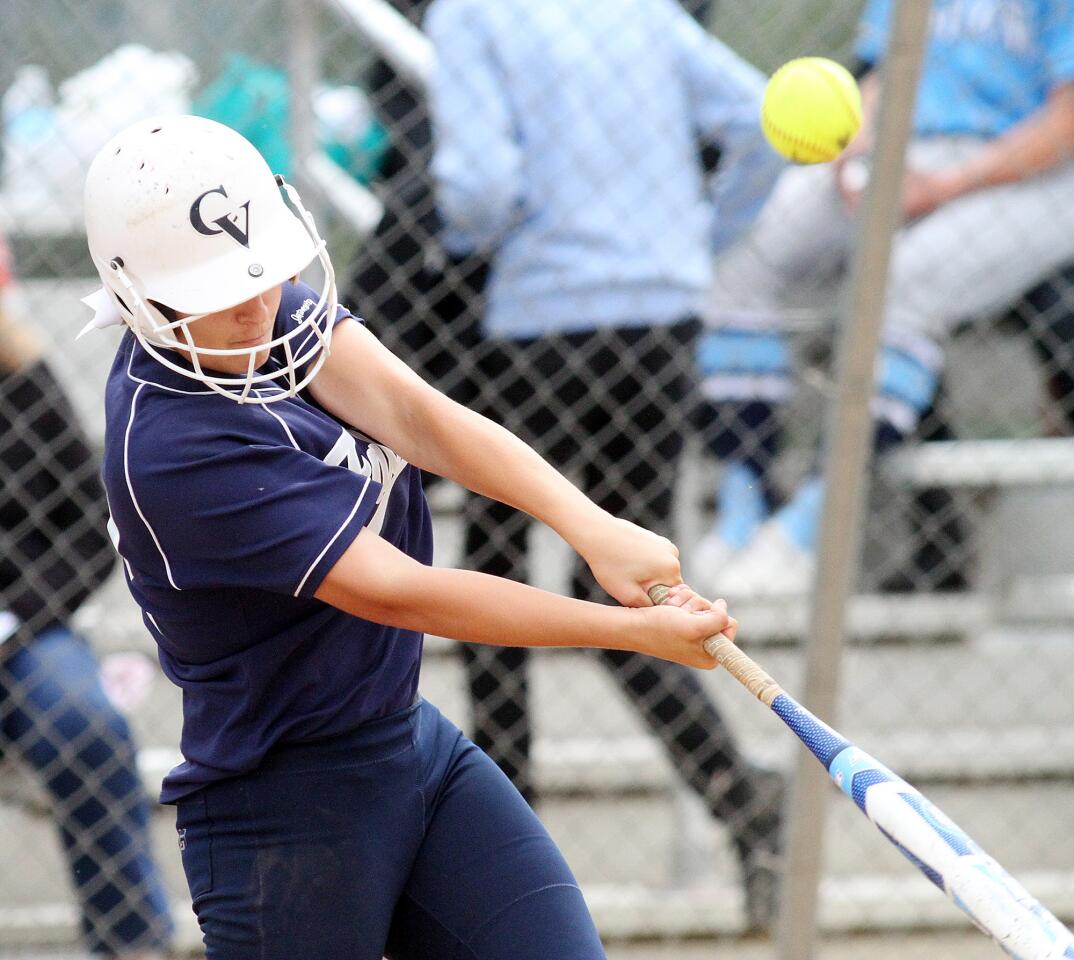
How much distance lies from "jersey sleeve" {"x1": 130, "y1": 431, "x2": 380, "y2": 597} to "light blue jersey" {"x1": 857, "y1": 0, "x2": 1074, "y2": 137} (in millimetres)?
1814

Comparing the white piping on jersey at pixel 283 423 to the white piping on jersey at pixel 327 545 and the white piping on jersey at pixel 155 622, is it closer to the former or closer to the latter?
the white piping on jersey at pixel 327 545

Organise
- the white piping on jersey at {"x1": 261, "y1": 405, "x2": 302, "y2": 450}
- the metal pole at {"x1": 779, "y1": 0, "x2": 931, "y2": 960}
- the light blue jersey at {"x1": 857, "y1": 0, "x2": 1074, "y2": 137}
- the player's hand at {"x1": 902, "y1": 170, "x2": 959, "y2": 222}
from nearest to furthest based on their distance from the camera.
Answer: the white piping on jersey at {"x1": 261, "y1": 405, "x2": 302, "y2": 450} < the metal pole at {"x1": 779, "y1": 0, "x2": 931, "y2": 960} < the light blue jersey at {"x1": 857, "y1": 0, "x2": 1074, "y2": 137} < the player's hand at {"x1": 902, "y1": 170, "x2": 959, "y2": 222}

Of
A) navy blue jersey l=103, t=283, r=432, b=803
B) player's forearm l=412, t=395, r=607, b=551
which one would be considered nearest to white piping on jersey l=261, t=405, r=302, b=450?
navy blue jersey l=103, t=283, r=432, b=803

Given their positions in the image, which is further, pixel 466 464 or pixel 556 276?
pixel 556 276

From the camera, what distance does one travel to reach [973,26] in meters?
2.95

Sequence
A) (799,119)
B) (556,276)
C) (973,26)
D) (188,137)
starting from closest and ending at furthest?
(188,137), (799,119), (556,276), (973,26)

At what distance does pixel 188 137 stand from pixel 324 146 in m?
1.63

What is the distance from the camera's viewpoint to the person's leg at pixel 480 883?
66.9 inches

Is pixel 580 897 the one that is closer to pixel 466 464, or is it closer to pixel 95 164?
pixel 466 464

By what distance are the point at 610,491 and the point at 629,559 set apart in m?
1.26

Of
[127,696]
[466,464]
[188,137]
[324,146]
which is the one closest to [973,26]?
[324,146]

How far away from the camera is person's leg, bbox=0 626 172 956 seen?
2.64 m

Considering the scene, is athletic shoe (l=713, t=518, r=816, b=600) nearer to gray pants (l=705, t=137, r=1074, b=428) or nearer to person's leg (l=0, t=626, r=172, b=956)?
gray pants (l=705, t=137, r=1074, b=428)

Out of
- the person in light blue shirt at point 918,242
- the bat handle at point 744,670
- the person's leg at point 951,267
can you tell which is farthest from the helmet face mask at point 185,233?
the person's leg at point 951,267
